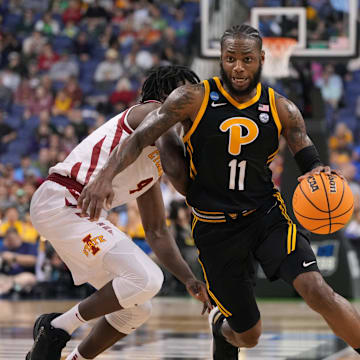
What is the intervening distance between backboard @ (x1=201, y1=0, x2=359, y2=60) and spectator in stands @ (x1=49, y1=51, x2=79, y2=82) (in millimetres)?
8011

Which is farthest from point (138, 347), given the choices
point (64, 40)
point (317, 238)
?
point (64, 40)

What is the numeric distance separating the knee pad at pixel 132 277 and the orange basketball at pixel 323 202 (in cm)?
98

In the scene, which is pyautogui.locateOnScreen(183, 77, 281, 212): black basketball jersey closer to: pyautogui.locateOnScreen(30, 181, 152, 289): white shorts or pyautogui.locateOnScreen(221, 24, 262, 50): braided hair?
pyautogui.locateOnScreen(221, 24, 262, 50): braided hair

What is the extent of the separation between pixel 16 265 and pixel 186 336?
4.98 meters

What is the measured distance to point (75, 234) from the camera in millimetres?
5336

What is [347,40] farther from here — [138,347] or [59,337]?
[59,337]

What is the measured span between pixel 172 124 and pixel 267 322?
17.3ft

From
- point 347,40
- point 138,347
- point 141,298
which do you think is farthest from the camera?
point 347,40

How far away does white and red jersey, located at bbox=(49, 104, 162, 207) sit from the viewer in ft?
17.7

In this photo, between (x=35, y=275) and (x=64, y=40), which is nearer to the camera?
(x=35, y=275)

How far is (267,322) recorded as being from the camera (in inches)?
383

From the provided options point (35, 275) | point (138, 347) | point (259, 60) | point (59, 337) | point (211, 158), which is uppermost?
point (259, 60)

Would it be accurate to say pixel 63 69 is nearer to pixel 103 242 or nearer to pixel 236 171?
pixel 103 242

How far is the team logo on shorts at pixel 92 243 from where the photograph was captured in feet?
17.3
